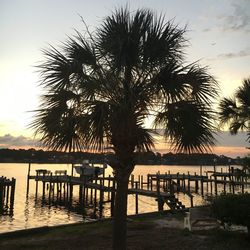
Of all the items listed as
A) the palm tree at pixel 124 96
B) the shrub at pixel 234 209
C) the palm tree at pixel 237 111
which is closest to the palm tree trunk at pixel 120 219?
the palm tree at pixel 124 96

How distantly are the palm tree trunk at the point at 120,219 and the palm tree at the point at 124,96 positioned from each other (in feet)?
0.08

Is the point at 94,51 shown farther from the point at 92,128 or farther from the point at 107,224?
the point at 107,224

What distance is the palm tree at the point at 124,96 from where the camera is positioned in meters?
8.65

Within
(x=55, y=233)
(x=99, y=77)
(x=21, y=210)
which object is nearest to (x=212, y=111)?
(x=99, y=77)

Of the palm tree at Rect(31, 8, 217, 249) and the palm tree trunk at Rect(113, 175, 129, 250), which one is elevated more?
the palm tree at Rect(31, 8, 217, 249)

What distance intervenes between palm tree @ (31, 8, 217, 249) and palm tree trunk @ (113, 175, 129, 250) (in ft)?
0.08

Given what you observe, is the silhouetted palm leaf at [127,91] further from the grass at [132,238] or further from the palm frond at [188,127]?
the grass at [132,238]

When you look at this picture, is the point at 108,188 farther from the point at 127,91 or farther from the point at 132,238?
the point at 127,91

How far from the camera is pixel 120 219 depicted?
346 inches

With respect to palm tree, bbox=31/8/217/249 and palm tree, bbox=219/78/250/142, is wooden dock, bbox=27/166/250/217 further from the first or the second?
palm tree, bbox=31/8/217/249

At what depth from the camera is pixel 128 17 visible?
29.9 ft

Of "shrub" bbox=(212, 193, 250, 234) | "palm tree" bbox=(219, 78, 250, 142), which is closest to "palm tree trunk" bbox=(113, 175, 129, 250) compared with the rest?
"shrub" bbox=(212, 193, 250, 234)

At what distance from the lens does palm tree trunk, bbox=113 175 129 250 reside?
28.5 feet

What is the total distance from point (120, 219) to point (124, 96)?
3.14m
